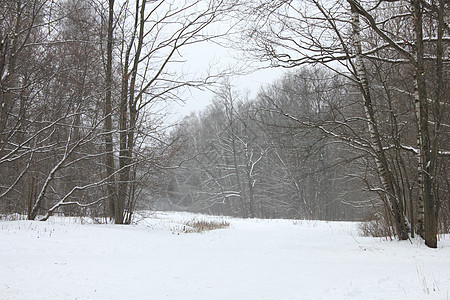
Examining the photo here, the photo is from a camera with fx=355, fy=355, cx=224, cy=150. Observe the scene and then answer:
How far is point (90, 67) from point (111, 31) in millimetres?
1971

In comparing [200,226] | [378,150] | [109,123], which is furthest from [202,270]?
[200,226]

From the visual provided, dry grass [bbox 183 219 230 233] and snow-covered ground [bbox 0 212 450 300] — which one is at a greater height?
snow-covered ground [bbox 0 212 450 300]

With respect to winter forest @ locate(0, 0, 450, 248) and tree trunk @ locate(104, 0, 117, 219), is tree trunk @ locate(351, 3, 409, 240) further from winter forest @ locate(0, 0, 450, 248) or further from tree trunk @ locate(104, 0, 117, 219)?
tree trunk @ locate(104, 0, 117, 219)

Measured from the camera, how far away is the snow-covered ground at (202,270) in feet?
12.6

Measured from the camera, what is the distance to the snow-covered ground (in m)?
3.83

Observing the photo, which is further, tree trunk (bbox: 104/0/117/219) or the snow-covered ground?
tree trunk (bbox: 104/0/117/219)

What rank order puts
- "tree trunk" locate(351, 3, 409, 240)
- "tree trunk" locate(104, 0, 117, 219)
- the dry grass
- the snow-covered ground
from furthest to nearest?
the dry grass, "tree trunk" locate(104, 0, 117, 219), "tree trunk" locate(351, 3, 409, 240), the snow-covered ground

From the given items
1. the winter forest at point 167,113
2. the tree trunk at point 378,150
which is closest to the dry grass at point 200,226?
the winter forest at point 167,113

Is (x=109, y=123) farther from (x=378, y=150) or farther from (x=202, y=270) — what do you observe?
(x=378, y=150)

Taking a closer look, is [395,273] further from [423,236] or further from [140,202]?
[140,202]

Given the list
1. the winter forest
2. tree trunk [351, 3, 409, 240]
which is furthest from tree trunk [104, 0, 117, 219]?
tree trunk [351, 3, 409, 240]

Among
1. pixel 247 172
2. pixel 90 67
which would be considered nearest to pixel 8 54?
pixel 90 67

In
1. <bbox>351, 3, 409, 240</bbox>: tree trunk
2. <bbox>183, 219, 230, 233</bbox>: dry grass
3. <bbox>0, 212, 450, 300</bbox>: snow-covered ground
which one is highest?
<bbox>351, 3, 409, 240</bbox>: tree trunk

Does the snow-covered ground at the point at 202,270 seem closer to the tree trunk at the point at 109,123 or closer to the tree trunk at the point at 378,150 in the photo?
the tree trunk at the point at 378,150
